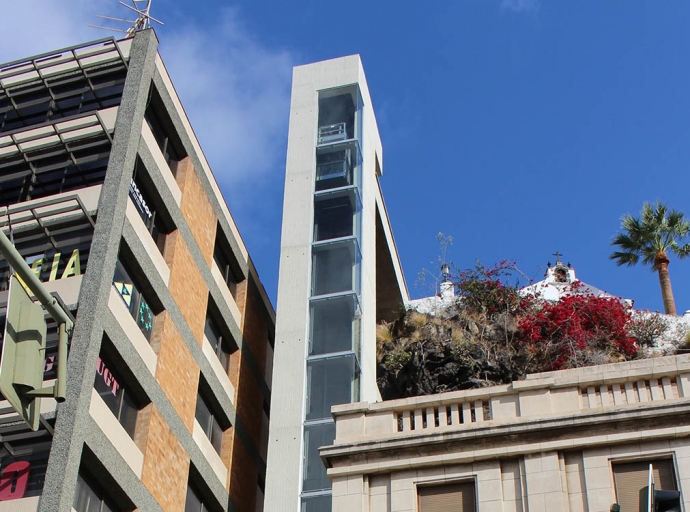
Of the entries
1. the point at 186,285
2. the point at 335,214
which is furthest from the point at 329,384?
the point at 335,214

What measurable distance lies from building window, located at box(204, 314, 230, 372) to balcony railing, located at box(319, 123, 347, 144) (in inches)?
298

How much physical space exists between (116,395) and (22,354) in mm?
17309

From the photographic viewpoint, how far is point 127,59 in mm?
30844

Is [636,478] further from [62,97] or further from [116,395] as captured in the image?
[62,97]

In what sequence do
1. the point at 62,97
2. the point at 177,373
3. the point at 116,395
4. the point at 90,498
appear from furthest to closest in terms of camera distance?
1. the point at 62,97
2. the point at 177,373
3. the point at 116,395
4. the point at 90,498

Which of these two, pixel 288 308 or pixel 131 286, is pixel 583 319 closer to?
pixel 288 308

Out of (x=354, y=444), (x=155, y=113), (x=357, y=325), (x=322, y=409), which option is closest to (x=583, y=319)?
(x=357, y=325)

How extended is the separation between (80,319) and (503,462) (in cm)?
1056

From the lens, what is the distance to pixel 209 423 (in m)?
31.8

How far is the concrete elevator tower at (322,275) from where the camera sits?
29.0 m

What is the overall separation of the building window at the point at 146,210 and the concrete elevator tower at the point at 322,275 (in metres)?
4.25

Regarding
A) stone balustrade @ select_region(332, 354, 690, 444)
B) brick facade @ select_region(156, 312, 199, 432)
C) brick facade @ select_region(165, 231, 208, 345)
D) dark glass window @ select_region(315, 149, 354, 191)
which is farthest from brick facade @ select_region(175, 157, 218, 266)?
stone balustrade @ select_region(332, 354, 690, 444)

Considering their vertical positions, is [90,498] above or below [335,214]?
below

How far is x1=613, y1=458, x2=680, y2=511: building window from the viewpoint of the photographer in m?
18.9
